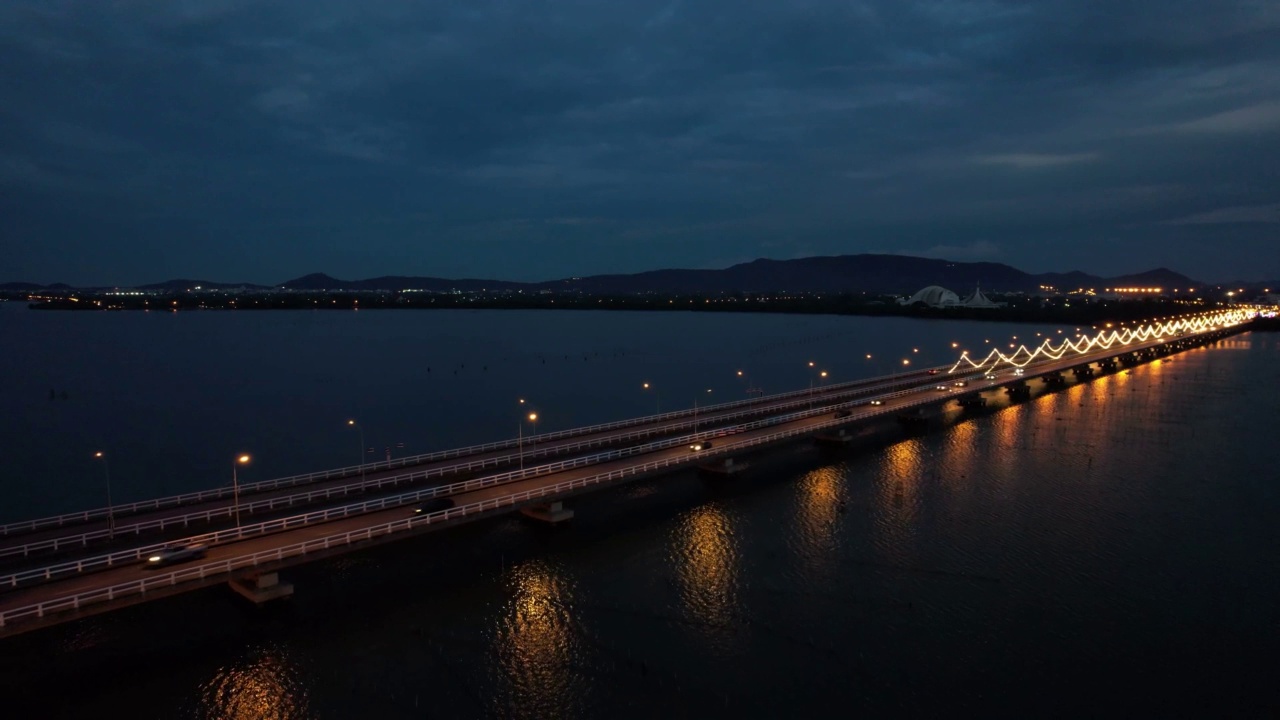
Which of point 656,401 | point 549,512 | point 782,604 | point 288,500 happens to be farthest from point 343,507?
point 656,401

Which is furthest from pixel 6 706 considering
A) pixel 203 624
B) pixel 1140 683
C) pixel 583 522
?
pixel 1140 683

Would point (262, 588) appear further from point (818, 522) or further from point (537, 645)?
point (818, 522)

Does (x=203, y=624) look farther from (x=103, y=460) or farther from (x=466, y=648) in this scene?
(x=103, y=460)

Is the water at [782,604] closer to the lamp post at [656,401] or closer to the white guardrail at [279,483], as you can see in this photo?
the white guardrail at [279,483]

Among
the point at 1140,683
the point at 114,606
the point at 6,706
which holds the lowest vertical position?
the point at 1140,683

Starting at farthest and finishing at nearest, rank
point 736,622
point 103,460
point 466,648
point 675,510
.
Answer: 1. point 103,460
2. point 675,510
3. point 736,622
4. point 466,648
